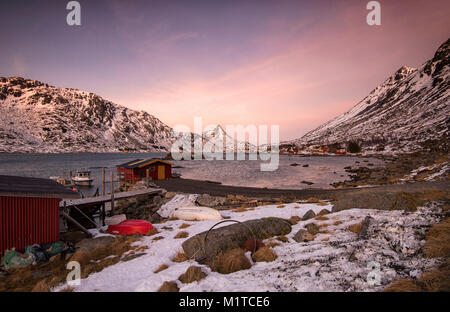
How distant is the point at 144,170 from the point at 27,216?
29645 mm

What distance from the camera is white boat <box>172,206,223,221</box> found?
1673 cm

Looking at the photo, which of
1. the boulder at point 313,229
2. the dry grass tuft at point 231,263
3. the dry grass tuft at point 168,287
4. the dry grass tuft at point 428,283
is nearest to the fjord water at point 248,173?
the boulder at point 313,229

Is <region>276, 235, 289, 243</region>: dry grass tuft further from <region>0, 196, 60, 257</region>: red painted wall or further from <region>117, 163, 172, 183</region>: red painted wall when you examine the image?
<region>117, 163, 172, 183</region>: red painted wall

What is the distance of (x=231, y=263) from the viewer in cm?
738

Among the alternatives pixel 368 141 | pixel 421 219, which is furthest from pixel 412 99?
pixel 421 219

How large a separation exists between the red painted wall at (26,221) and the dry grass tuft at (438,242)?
17104 millimetres

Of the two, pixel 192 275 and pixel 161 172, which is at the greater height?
pixel 161 172

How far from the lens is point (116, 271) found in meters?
8.47

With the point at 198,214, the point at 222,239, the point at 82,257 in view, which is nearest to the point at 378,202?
the point at 222,239

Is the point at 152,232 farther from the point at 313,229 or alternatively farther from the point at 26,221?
the point at 313,229

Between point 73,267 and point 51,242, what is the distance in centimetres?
430

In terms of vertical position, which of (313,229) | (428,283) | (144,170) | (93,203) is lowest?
(93,203)

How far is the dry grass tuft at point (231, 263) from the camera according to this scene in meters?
7.32
